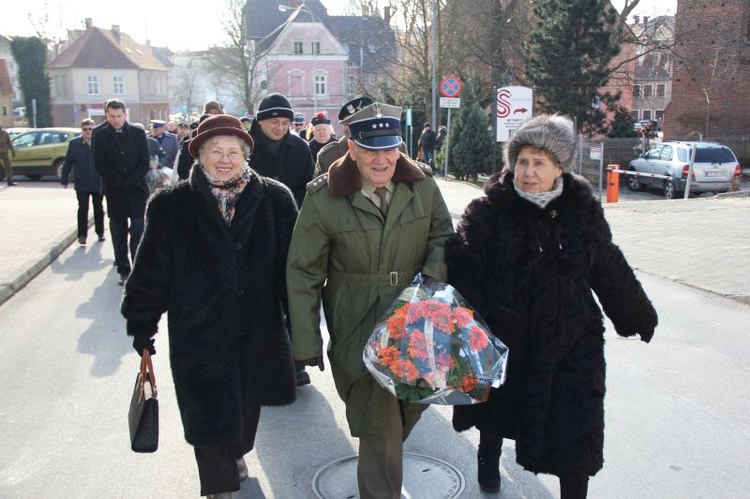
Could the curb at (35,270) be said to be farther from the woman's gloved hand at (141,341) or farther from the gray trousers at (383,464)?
the gray trousers at (383,464)

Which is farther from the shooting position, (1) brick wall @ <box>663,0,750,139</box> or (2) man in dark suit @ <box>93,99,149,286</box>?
(1) brick wall @ <box>663,0,750,139</box>

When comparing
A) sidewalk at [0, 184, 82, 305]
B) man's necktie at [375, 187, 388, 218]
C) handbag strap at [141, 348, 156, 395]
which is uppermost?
man's necktie at [375, 187, 388, 218]

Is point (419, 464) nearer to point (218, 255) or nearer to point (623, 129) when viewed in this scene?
point (218, 255)

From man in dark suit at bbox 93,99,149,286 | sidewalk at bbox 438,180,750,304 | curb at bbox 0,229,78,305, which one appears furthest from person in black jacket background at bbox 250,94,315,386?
sidewalk at bbox 438,180,750,304

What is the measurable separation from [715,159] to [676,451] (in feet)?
61.5

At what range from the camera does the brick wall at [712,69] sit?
106 ft

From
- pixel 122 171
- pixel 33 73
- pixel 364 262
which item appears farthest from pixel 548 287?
pixel 33 73

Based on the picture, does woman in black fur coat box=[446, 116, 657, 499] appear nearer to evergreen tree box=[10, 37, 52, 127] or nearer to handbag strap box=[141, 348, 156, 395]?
handbag strap box=[141, 348, 156, 395]

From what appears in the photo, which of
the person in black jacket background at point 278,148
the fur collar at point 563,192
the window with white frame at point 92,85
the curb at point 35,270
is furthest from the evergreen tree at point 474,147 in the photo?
the window with white frame at point 92,85

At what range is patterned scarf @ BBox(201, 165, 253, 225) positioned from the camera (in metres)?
3.67

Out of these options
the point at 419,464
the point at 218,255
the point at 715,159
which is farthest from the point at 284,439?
the point at 715,159

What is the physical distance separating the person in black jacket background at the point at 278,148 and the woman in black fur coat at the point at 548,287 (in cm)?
289

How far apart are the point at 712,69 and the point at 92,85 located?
57.3 metres

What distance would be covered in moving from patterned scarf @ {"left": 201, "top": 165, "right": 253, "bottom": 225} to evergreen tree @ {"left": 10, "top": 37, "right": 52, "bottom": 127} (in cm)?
6030
